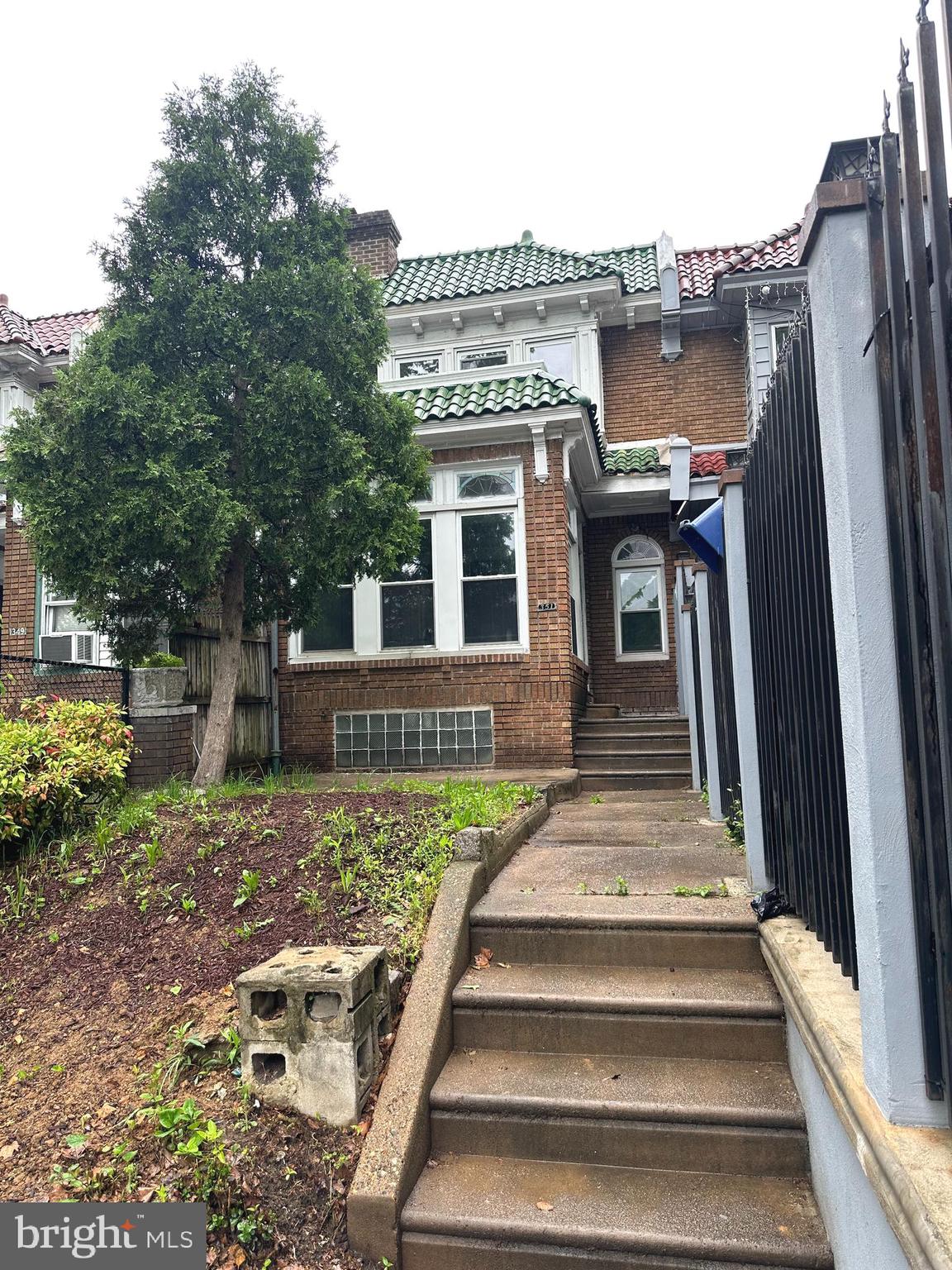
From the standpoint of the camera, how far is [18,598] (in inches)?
470

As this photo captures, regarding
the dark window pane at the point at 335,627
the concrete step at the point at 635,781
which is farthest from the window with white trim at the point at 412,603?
the concrete step at the point at 635,781

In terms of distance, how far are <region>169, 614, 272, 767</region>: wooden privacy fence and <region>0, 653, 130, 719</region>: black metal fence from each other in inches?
23.9

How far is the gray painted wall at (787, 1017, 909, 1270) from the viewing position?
1853 millimetres

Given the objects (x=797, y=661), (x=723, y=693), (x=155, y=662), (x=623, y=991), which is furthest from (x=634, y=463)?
(x=623, y=991)

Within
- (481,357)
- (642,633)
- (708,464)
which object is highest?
(481,357)

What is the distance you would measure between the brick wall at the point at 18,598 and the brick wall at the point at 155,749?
5775mm

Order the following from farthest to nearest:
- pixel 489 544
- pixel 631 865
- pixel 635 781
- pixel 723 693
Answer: pixel 489 544 → pixel 635 781 → pixel 723 693 → pixel 631 865

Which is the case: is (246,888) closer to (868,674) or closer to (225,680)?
(868,674)

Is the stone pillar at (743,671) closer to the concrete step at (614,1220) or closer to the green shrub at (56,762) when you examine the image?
the concrete step at (614,1220)

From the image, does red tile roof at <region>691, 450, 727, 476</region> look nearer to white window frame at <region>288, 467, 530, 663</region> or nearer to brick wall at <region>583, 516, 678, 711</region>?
brick wall at <region>583, 516, 678, 711</region>

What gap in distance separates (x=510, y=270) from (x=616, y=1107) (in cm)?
1275

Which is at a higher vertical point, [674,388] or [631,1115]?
[674,388]

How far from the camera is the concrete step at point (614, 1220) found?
241 cm

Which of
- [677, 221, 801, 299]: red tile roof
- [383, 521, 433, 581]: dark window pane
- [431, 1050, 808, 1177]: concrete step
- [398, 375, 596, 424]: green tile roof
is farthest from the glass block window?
[677, 221, 801, 299]: red tile roof
